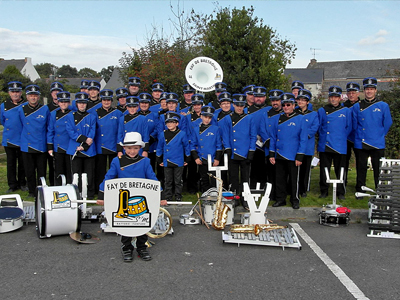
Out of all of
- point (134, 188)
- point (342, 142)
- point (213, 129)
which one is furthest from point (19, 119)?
point (342, 142)

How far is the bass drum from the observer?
619 cm

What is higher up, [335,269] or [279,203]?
[279,203]

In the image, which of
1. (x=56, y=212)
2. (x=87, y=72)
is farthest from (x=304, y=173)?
(x=87, y=72)

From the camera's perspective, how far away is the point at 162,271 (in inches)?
200

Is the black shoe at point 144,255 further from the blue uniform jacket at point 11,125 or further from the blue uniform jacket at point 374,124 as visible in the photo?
the blue uniform jacket at point 374,124

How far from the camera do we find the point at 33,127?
27.9 feet

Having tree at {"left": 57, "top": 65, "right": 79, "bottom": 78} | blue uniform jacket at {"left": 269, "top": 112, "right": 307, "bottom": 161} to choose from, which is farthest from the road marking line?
tree at {"left": 57, "top": 65, "right": 79, "bottom": 78}

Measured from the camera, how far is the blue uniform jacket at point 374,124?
26.1ft

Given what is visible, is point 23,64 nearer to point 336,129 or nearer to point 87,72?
point 87,72

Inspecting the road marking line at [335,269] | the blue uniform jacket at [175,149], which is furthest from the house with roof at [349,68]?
A: the road marking line at [335,269]

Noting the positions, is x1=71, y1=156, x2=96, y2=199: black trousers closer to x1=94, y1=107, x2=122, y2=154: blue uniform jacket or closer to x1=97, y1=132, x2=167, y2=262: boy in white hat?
x1=94, y1=107, x2=122, y2=154: blue uniform jacket

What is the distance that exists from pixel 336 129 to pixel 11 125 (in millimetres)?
6638

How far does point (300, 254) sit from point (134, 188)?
2.44m

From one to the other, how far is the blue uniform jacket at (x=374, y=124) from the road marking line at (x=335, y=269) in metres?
2.46
